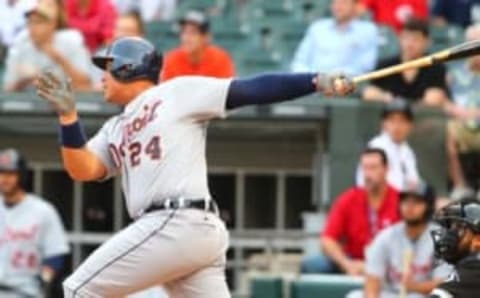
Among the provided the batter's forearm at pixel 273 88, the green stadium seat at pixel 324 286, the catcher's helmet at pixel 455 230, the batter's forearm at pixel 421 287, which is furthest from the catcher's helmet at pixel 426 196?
the catcher's helmet at pixel 455 230

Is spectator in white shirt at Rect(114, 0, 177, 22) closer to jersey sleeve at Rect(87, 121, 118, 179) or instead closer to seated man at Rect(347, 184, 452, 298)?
seated man at Rect(347, 184, 452, 298)

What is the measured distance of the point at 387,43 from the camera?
12.8 metres

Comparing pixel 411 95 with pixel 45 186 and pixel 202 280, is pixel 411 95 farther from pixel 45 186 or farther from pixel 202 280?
pixel 202 280

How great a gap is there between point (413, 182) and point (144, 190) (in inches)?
161

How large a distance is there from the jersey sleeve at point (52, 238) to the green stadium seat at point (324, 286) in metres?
1.47

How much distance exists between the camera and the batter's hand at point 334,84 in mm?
7156

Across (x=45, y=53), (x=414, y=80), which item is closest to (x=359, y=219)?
(x=414, y=80)

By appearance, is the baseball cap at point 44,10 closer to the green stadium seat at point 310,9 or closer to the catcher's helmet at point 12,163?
the catcher's helmet at point 12,163

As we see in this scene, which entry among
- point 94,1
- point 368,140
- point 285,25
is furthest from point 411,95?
point 94,1

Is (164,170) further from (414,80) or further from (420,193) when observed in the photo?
(414,80)

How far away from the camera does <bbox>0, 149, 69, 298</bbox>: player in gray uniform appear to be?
1123cm

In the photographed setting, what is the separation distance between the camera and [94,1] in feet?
43.2

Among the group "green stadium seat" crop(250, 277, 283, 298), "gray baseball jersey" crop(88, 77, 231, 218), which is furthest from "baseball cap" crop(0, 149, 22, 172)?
"gray baseball jersey" crop(88, 77, 231, 218)

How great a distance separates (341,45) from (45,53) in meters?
1.98
